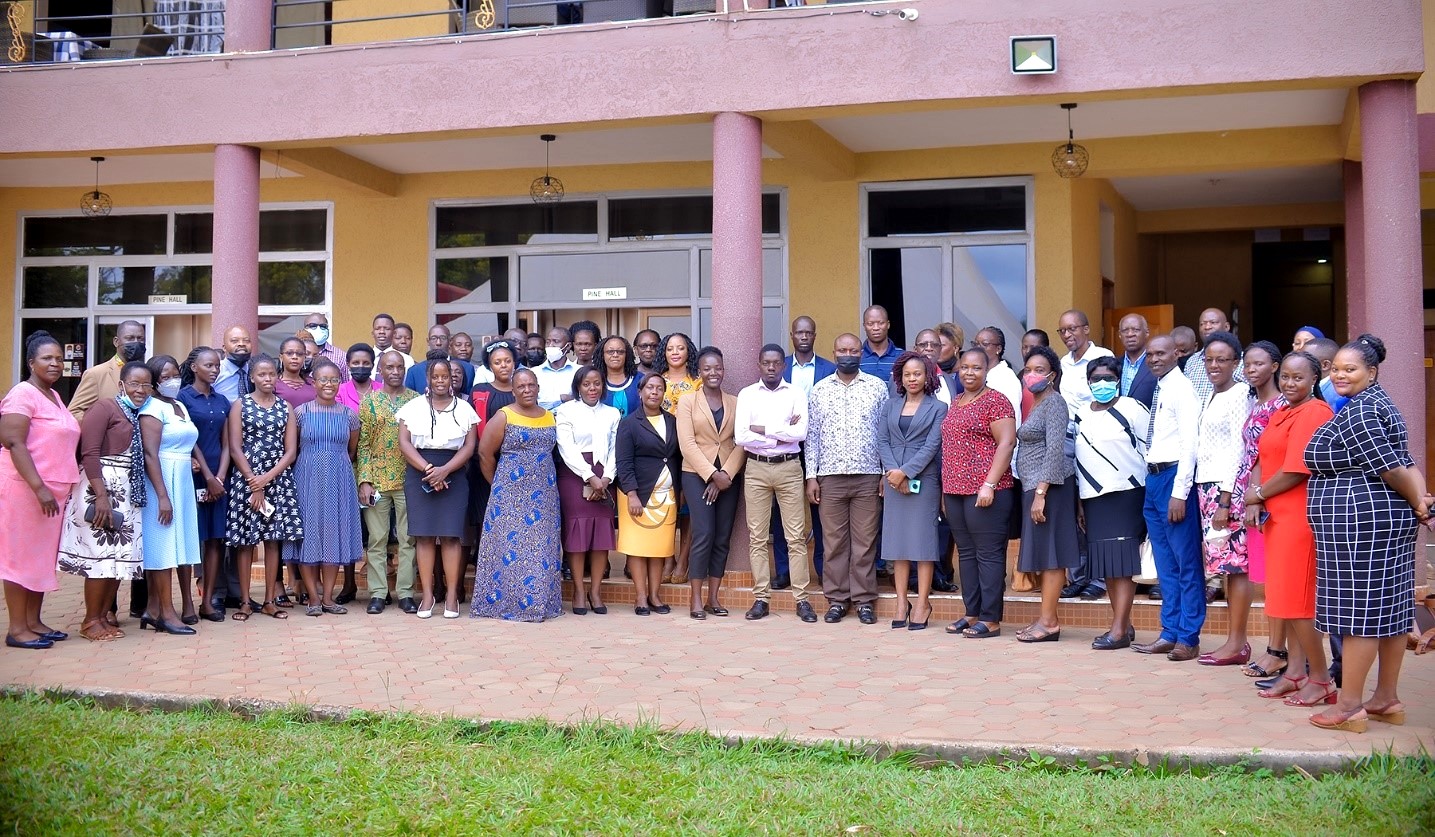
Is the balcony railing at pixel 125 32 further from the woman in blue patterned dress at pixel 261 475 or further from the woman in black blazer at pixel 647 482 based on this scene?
the woman in black blazer at pixel 647 482

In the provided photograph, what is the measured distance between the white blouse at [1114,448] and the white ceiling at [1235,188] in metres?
6.01

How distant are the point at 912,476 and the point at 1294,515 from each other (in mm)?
2646

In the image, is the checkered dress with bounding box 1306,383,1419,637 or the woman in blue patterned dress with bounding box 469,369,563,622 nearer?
the checkered dress with bounding box 1306,383,1419,637

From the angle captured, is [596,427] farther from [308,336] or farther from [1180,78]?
[1180,78]

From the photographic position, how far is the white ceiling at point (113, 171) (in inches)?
499

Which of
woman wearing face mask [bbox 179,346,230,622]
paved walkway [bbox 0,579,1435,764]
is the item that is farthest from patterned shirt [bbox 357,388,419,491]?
paved walkway [bbox 0,579,1435,764]

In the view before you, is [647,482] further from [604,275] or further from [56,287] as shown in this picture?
[56,287]

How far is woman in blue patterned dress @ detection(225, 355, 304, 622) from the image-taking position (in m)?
8.48

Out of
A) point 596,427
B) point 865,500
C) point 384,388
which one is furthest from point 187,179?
point 865,500

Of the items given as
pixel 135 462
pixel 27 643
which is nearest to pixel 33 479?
pixel 135 462

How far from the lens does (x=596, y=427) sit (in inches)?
346

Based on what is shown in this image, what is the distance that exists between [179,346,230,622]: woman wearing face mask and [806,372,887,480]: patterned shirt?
383 centimetres

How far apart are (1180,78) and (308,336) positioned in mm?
6867

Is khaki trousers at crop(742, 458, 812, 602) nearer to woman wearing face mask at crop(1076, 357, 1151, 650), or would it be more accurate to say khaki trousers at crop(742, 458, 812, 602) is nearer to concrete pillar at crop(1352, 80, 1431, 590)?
woman wearing face mask at crop(1076, 357, 1151, 650)
